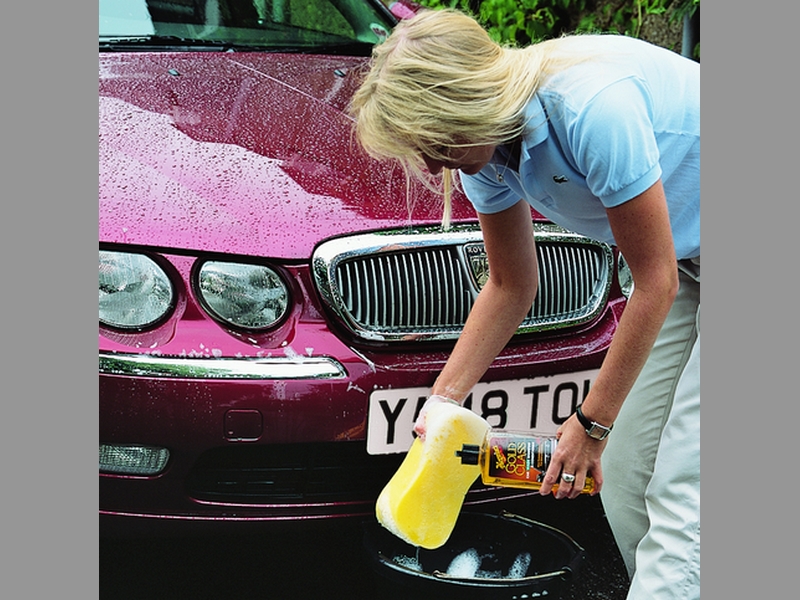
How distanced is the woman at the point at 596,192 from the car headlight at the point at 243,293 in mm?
456

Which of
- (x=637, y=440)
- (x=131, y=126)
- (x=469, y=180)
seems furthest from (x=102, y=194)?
(x=637, y=440)

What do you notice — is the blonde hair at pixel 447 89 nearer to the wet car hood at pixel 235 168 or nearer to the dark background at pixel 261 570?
the wet car hood at pixel 235 168

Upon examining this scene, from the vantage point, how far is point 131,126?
9.02 ft

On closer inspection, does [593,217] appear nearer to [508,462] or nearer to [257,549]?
[508,462]

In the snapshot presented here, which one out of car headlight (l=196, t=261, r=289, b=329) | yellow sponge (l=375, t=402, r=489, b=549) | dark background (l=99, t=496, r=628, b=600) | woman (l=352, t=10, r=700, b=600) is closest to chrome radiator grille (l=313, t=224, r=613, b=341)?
car headlight (l=196, t=261, r=289, b=329)

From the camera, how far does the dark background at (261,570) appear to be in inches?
105

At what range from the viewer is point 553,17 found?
18.1ft

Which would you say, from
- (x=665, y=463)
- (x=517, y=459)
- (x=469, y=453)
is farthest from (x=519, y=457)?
(x=665, y=463)

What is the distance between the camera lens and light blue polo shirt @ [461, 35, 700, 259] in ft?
5.75

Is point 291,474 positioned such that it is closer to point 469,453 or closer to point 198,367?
point 198,367

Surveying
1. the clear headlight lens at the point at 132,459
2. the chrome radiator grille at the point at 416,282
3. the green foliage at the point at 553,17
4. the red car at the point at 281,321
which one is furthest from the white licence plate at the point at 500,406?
the green foliage at the point at 553,17

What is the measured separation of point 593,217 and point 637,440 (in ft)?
1.78

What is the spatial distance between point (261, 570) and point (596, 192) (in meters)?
1.58

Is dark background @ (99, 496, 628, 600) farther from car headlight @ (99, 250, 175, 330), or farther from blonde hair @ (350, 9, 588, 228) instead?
blonde hair @ (350, 9, 588, 228)
